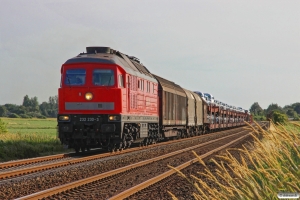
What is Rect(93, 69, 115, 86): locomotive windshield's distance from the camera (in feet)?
57.2

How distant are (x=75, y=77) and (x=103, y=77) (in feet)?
3.40

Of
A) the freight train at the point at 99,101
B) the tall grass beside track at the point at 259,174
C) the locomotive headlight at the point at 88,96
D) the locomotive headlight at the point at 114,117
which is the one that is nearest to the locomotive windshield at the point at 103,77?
the freight train at the point at 99,101

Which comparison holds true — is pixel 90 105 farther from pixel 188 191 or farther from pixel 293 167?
pixel 293 167

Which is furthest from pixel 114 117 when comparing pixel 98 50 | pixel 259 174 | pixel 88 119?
pixel 259 174

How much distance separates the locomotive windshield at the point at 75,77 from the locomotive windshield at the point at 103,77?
1.44 feet

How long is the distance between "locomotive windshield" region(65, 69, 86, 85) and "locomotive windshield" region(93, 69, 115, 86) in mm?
439

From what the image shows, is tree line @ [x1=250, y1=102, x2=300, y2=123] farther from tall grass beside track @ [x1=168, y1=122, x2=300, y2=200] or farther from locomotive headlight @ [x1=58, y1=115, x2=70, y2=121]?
tall grass beside track @ [x1=168, y1=122, x2=300, y2=200]

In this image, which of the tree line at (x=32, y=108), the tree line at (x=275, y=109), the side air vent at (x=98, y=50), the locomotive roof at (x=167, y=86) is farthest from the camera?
the tree line at (x=32, y=108)

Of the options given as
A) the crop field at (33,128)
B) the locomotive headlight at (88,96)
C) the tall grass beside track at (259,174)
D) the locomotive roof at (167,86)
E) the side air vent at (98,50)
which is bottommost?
the tall grass beside track at (259,174)

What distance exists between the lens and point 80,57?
1800 centimetres

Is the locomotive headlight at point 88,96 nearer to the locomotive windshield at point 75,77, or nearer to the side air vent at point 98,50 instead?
the locomotive windshield at point 75,77

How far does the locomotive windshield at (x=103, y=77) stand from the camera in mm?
17438

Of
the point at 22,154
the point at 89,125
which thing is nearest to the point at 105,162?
the point at 89,125

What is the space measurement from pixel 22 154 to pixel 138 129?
4638 mm
